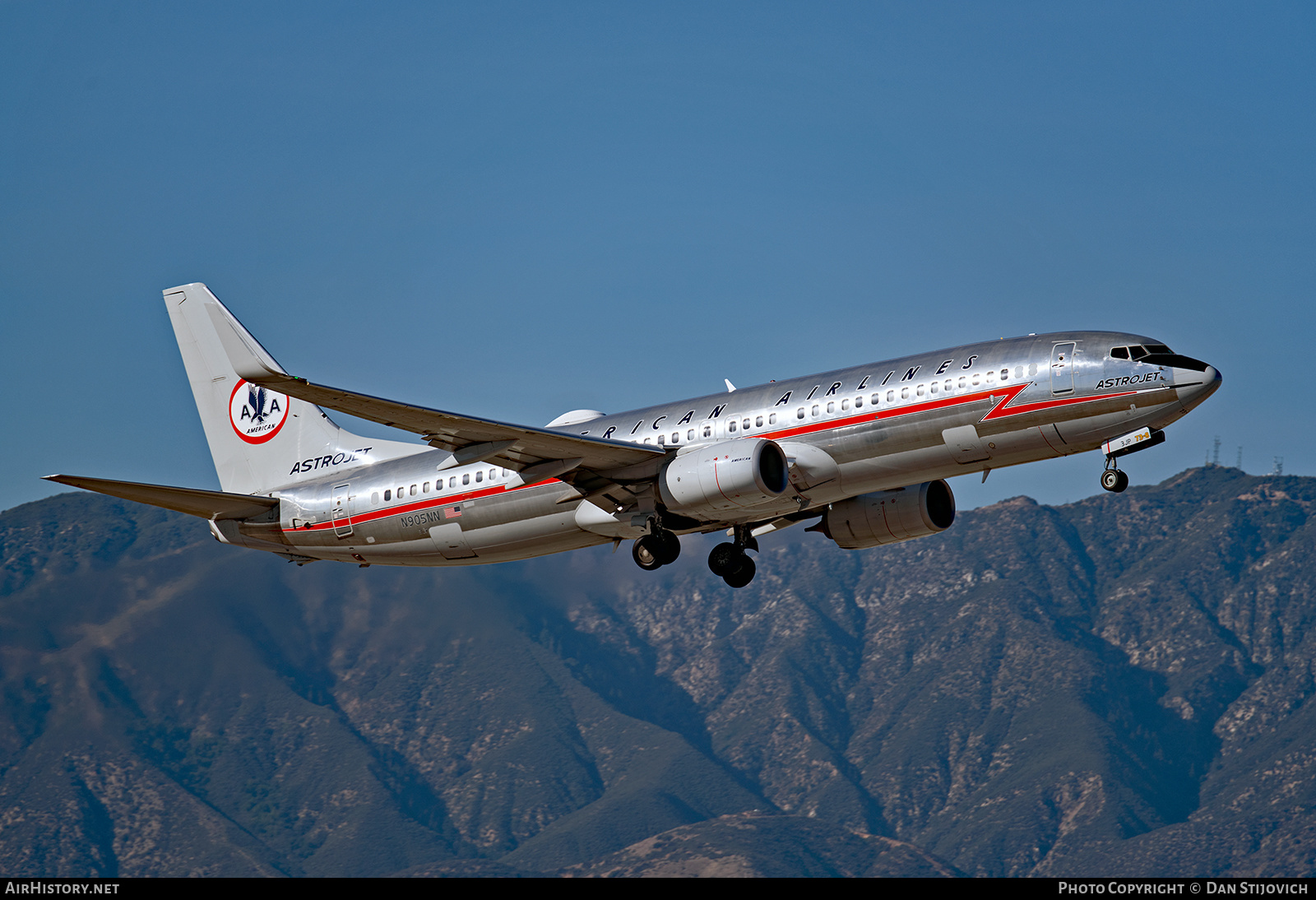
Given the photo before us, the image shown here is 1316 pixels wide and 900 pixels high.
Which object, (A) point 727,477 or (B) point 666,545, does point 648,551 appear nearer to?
(B) point 666,545

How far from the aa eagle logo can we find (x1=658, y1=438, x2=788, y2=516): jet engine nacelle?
61.0ft

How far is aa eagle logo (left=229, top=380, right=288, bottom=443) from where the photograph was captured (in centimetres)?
5581

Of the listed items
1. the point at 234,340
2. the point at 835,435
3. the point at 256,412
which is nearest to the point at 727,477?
the point at 835,435

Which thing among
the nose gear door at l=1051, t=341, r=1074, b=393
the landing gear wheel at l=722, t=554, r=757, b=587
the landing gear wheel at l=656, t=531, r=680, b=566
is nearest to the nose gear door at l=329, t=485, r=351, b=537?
the landing gear wheel at l=656, t=531, r=680, b=566

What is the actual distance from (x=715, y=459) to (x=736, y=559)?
668 cm

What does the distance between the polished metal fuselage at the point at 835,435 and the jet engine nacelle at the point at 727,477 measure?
886mm

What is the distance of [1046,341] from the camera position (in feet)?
138

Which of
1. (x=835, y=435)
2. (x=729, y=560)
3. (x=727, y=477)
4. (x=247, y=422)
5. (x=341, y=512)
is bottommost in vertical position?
(x=729, y=560)

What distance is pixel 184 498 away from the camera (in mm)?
47875

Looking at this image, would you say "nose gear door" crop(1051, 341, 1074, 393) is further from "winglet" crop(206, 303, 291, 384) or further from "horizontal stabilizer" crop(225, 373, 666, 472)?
"winglet" crop(206, 303, 291, 384)

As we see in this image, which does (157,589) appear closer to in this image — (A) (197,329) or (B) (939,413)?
(A) (197,329)

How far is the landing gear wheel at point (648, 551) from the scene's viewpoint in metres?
46.0
